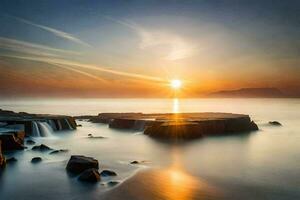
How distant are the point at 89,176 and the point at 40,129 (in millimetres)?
37065

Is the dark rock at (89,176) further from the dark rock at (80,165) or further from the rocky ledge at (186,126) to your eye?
the rocky ledge at (186,126)

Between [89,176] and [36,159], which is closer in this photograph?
[89,176]

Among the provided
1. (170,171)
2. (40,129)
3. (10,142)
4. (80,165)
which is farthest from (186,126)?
(80,165)

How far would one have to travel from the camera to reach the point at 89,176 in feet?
91.5

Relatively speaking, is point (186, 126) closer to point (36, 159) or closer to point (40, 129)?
point (40, 129)

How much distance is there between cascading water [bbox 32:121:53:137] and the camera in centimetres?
6047

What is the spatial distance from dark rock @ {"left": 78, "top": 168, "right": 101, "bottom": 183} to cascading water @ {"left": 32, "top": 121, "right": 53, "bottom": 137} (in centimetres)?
3382

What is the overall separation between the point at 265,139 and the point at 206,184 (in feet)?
128

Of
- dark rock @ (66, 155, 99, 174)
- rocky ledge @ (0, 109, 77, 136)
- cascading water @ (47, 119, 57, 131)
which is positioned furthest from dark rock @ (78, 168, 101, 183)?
cascading water @ (47, 119, 57, 131)

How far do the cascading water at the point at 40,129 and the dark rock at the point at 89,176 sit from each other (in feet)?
111

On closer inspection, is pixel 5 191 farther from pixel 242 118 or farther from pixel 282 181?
pixel 242 118

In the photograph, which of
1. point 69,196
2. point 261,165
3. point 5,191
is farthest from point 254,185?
point 5,191

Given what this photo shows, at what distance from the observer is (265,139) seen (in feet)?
212

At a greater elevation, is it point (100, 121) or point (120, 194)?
point (100, 121)
